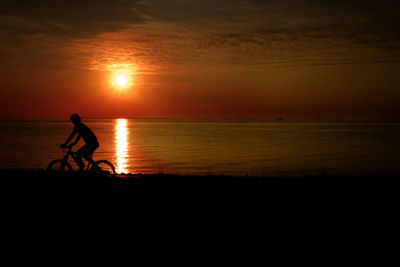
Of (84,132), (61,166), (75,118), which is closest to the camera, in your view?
(75,118)

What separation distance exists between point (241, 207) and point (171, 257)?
341cm

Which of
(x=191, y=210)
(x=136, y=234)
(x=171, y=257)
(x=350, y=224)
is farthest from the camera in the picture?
(x=191, y=210)

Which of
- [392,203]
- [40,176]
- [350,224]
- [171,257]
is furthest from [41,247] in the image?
[392,203]

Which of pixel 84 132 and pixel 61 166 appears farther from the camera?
pixel 61 166

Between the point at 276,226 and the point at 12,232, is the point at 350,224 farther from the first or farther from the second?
the point at 12,232

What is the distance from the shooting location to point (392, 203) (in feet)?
31.1

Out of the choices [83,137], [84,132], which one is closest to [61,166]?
[83,137]

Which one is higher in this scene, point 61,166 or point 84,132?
point 84,132

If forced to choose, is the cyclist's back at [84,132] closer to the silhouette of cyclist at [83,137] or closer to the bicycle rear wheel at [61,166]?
the silhouette of cyclist at [83,137]

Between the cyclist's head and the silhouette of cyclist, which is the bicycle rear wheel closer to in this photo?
the silhouette of cyclist

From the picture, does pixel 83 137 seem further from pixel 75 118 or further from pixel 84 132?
pixel 75 118

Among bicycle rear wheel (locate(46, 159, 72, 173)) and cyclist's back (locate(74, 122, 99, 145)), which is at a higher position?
cyclist's back (locate(74, 122, 99, 145))

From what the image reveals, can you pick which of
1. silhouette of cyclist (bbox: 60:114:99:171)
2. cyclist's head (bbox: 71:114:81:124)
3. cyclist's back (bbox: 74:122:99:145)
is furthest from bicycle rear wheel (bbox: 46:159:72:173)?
cyclist's head (bbox: 71:114:81:124)

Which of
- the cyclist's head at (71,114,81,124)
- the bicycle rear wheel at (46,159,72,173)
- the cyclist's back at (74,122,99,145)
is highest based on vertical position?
the cyclist's head at (71,114,81,124)
